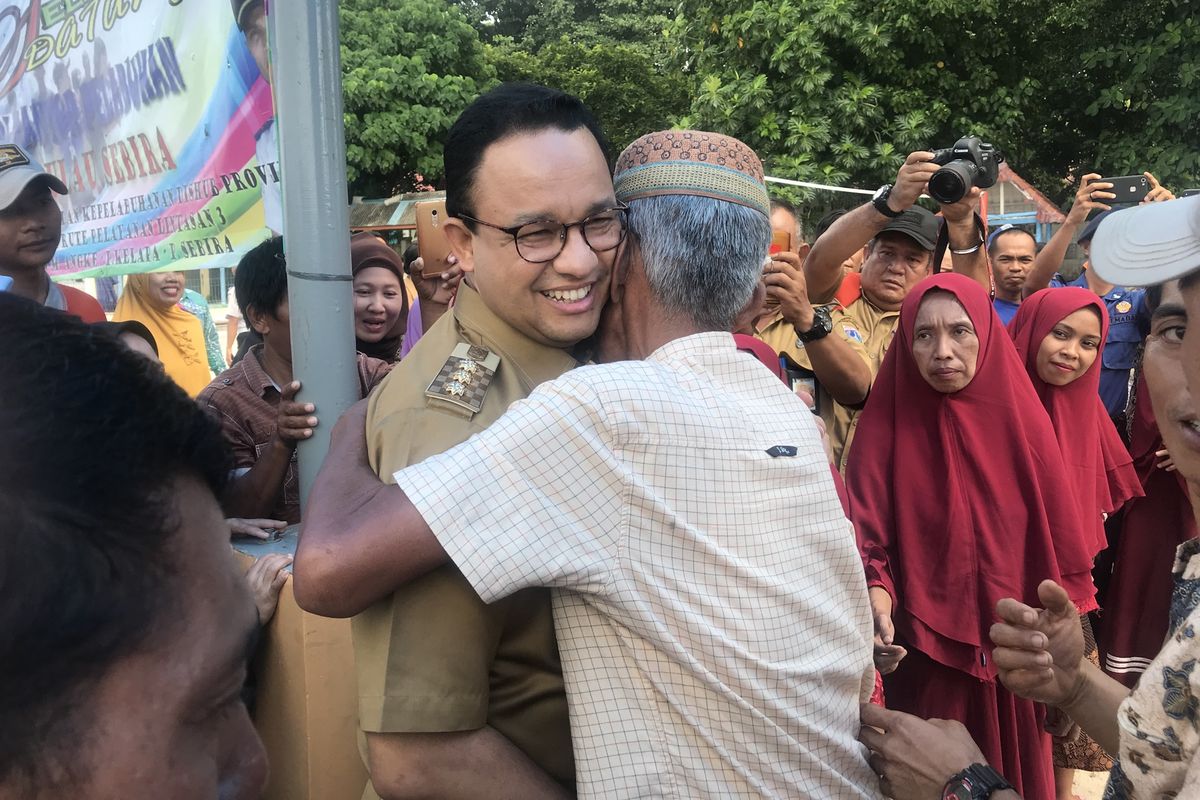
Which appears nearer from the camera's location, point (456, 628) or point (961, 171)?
point (456, 628)

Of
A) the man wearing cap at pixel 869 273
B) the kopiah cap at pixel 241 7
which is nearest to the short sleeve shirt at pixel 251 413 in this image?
the kopiah cap at pixel 241 7

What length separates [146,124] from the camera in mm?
2670

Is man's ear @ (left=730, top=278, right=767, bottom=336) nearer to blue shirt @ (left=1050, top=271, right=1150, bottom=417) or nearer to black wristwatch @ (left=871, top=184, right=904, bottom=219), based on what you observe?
black wristwatch @ (left=871, top=184, right=904, bottom=219)

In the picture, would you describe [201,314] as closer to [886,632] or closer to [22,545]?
[886,632]

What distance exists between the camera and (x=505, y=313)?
1.49 metres

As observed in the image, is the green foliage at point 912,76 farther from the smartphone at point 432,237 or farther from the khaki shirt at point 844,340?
the smartphone at point 432,237

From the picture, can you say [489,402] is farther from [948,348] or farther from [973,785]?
[948,348]

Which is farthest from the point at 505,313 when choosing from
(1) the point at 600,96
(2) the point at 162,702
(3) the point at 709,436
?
(1) the point at 600,96

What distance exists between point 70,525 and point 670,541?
0.79 m

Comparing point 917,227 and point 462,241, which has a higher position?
point 462,241

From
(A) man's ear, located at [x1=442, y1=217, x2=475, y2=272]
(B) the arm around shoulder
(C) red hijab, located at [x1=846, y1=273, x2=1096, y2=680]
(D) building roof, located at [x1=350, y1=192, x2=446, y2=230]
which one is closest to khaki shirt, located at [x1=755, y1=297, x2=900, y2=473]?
(C) red hijab, located at [x1=846, y1=273, x2=1096, y2=680]

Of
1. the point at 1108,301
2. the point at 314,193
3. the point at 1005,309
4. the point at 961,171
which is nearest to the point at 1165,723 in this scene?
the point at 314,193

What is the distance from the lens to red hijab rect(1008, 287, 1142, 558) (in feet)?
12.6

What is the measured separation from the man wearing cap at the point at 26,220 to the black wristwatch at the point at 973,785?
2941 mm
